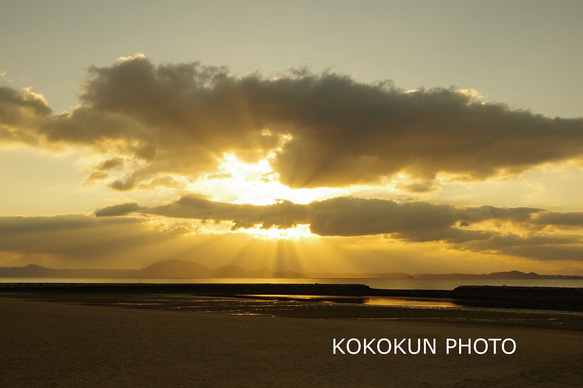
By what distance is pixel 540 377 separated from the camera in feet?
49.0

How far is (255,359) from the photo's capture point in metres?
17.3

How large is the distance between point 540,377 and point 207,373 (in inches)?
432

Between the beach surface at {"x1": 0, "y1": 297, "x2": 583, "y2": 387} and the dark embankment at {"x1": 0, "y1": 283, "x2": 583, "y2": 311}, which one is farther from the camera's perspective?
the dark embankment at {"x1": 0, "y1": 283, "x2": 583, "y2": 311}

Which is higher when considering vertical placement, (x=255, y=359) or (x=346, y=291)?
(x=255, y=359)

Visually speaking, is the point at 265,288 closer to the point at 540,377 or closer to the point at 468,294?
the point at 468,294

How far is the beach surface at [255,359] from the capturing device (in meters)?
14.0

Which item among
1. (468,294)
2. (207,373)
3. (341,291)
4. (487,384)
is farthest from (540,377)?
(341,291)

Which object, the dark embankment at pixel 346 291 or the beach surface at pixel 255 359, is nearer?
the beach surface at pixel 255 359

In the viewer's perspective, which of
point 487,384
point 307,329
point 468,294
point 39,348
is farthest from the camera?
point 468,294

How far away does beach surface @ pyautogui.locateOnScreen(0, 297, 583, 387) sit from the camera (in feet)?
46.0

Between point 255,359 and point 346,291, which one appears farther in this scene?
point 346,291

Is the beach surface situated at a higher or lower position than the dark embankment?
higher

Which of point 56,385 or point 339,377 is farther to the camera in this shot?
point 339,377

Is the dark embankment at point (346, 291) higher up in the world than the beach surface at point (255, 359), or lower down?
lower down
